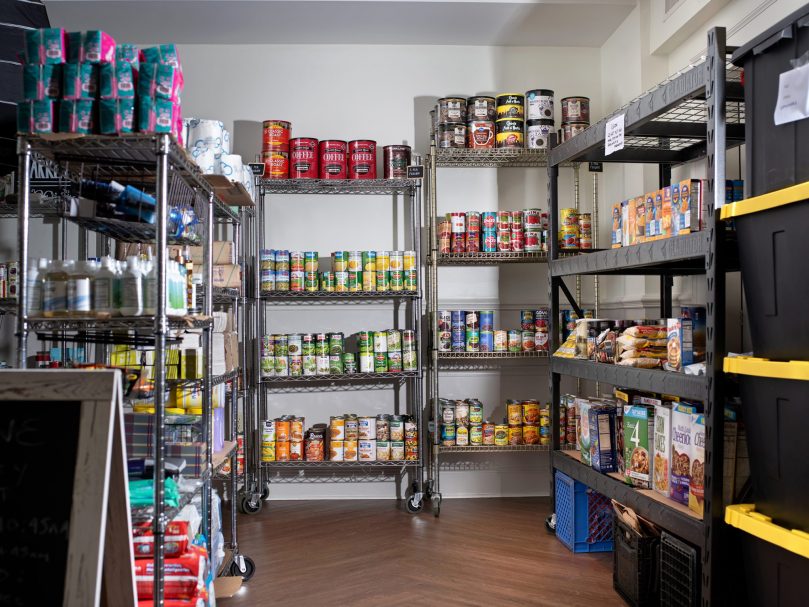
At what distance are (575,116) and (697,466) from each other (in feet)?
7.95

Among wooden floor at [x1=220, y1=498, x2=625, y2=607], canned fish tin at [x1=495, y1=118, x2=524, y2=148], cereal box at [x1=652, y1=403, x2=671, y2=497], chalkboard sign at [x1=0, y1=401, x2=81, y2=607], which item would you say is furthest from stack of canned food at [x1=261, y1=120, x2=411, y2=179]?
chalkboard sign at [x1=0, y1=401, x2=81, y2=607]

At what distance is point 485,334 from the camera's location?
4.29m

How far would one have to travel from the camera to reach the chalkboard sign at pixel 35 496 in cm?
166

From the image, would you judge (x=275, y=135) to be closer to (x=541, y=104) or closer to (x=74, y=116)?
(x=541, y=104)

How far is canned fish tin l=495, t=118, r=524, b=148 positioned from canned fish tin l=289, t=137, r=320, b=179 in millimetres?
1139

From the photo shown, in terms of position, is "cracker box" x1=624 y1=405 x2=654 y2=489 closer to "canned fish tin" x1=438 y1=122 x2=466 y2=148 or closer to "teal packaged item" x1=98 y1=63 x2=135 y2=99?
"canned fish tin" x1=438 y1=122 x2=466 y2=148

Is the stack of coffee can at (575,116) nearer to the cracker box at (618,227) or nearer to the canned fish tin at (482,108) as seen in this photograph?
the canned fish tin at (482,108)

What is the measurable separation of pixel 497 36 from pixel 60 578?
401 centimetres

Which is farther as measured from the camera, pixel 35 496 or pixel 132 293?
pixel 132 293

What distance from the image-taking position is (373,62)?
4.68 metres

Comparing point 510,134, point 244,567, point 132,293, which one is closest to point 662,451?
point 244,567

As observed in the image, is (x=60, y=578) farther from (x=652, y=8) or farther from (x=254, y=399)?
(x=652, y=8)

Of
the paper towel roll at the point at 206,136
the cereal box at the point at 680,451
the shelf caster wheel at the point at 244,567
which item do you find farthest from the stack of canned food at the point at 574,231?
the shelf caster wheel at the point at 244,567

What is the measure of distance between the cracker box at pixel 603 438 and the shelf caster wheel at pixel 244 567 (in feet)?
5.35
